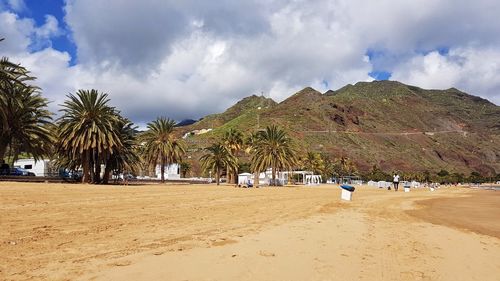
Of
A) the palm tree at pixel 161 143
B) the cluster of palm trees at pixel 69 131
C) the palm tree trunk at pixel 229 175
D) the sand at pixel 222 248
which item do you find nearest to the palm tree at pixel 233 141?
the palm tree trunk at pixel 229 175

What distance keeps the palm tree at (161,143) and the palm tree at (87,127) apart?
1704 centimetres

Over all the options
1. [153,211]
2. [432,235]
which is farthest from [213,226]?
[432,235]

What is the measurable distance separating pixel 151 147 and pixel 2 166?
59.0ft

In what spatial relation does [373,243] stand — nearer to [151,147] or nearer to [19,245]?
[19,245]

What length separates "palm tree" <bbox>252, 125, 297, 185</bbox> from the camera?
64.3 metres

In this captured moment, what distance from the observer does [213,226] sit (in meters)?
12.5

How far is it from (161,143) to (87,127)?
63.6ft

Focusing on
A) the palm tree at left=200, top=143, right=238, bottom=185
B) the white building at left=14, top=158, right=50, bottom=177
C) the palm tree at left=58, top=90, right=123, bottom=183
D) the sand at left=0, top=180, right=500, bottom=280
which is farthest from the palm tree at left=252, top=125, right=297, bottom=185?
the sand at left=0, top=180, right=500, bottom=280

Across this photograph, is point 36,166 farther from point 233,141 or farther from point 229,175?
point 233,141

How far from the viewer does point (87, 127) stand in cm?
4216

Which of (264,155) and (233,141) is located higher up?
(233,141)

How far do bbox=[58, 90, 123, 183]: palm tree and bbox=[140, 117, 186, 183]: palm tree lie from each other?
1704 centimetres

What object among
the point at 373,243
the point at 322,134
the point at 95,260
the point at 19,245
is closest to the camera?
the point at 95,260

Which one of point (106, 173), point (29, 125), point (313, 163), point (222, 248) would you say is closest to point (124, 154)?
point (106, 173)
